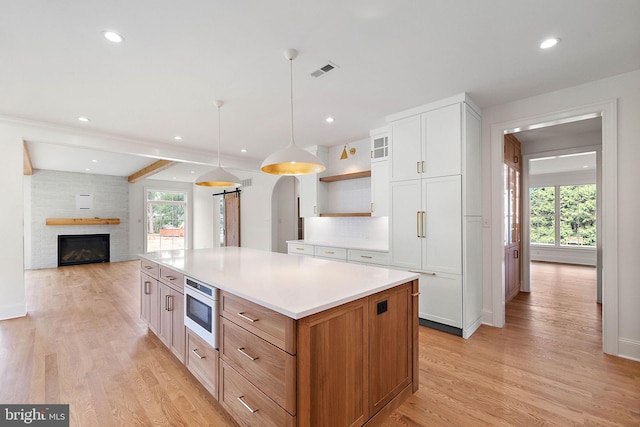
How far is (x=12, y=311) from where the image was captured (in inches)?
147

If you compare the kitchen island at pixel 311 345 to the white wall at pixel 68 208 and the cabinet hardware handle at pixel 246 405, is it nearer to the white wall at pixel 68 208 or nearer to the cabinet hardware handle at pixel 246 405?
the cabinet hardware handle at pixel 246 405

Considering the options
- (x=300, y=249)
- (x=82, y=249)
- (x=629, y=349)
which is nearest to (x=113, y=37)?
(x=300, y=249)

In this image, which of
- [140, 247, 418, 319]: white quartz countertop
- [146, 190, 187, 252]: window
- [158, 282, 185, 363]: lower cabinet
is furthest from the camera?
[146, 190, 187, 252]: window

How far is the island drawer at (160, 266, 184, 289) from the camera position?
2.37 metres

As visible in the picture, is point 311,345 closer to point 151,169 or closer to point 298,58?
point 298,58

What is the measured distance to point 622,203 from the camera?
2.63 metres

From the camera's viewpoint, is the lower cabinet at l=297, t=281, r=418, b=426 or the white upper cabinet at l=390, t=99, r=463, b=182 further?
the white upper cabinet at l=390, t=99, r=463, b=182

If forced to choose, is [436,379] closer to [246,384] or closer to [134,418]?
[246,384]

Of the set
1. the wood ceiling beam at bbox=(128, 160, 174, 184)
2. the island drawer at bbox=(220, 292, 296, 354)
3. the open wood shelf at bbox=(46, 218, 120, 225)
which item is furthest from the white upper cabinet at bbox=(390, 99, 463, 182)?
the open wood shelf at bbox=(46, 218, 120, 225)

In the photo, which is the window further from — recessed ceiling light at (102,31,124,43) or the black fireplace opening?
recessed ceiling light at (102,31,124,43)

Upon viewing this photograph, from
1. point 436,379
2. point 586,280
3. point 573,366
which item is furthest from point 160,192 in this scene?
point 586,280

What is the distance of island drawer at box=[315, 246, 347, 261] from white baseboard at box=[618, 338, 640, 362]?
9.90 ft

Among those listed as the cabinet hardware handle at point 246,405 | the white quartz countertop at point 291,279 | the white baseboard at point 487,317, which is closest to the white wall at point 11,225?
the white quartz countertop at point 291,279

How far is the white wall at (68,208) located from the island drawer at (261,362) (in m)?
9.06
